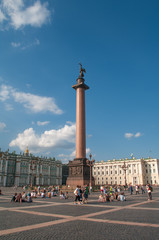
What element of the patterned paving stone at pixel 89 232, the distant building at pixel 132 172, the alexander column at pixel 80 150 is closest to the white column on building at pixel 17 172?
the distant building at pixel 132 172

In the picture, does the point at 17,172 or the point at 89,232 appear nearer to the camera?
the point at 89,232

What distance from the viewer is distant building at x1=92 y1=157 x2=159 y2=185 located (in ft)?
349

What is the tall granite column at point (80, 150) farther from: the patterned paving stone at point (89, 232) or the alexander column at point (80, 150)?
the patterned paving stone at point (89, 232)

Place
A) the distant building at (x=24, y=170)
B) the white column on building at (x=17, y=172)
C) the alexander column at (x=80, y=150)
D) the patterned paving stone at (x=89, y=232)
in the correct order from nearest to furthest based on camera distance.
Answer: the patterned paving stone at (x=89, y=232)
the alexander column at (x=80, y=150)
the distant building at (x=24, y=170)
the white column on building at (x=17, y=172)

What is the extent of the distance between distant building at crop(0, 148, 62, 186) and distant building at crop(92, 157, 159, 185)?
1107 inches

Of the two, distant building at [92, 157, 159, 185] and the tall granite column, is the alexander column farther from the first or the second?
distant building at [92, 157, 159, 185]

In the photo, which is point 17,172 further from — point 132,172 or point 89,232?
point 89,232

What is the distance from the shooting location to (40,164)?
100000 mm

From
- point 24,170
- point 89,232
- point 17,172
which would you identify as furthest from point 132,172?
point 89,232

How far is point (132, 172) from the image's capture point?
109438 millimetres

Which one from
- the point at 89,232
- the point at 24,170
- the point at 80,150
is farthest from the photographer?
the point at 24,170

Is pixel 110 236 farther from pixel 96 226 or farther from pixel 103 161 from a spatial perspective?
pixel 103 161

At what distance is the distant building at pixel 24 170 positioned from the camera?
86.4 metres

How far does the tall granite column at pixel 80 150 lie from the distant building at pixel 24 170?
43865 mm
